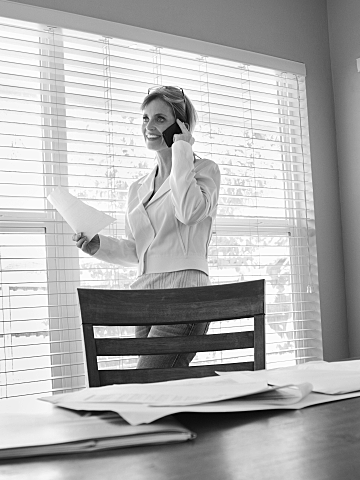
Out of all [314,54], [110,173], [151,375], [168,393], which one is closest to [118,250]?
[110,173]

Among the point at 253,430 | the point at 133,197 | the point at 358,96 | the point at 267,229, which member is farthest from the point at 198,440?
the point at 358,96

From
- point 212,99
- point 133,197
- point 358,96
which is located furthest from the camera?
point 358,96

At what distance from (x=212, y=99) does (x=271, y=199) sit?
0.64 meters

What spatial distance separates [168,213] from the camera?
87.9 inches

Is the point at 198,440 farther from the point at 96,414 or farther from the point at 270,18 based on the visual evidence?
the point at 270,18

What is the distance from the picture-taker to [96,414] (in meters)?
0.72

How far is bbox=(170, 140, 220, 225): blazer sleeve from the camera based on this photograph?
2.13 meters

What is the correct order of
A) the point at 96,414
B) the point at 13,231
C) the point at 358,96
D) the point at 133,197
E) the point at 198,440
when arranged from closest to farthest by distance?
the point at 198,440 < the point at 96,414 < the point at 133,197 < the point at 13,231 < the point at 358,96

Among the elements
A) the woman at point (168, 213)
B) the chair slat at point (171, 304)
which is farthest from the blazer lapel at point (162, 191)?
the chair slat at point (171, 304)

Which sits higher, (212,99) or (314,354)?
(212,99)

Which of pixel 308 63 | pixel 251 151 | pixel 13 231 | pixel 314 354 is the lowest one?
pixel 314 354

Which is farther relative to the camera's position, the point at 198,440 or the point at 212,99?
the point at 212,99

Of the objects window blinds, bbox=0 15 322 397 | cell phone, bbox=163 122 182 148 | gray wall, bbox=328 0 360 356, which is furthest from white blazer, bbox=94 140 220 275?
gray wall, bbox=328 0 360 356

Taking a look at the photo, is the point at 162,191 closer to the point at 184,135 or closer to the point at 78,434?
the point at 184,135
